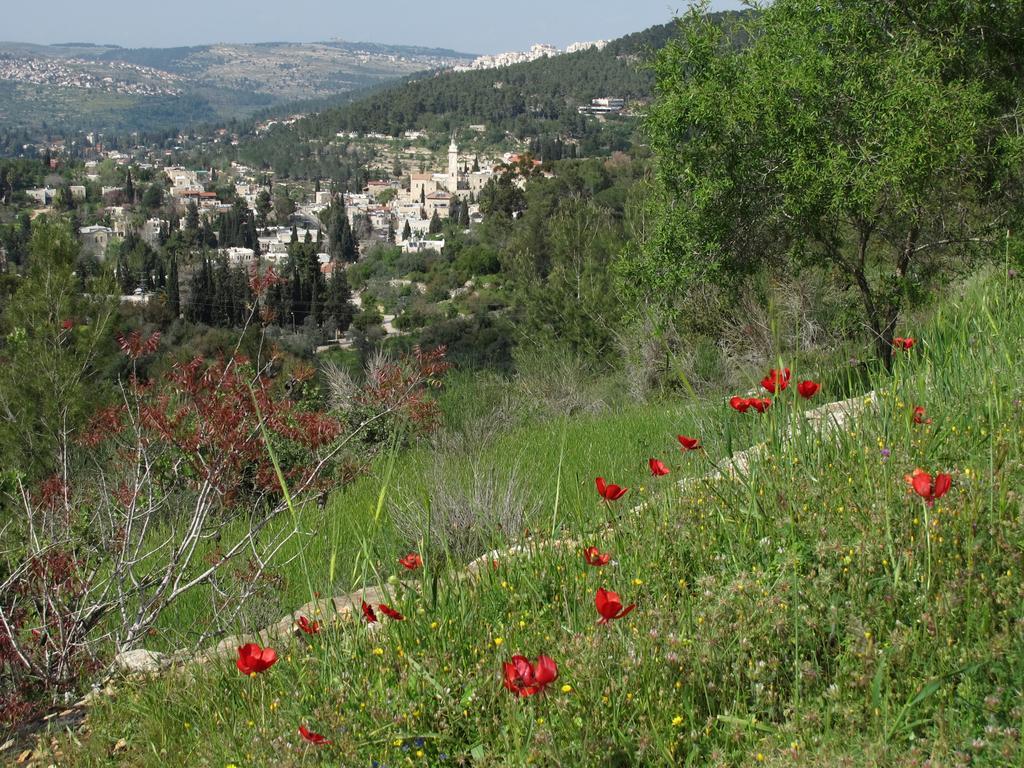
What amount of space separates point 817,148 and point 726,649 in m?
6.45

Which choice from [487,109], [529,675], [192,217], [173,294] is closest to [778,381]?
[529,675]

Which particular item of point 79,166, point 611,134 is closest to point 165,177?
point 79,166

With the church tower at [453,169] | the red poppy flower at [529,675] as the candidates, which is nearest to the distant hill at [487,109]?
the church tower at [453,169]

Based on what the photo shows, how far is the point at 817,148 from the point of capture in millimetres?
7469

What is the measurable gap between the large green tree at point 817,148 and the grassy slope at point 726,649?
4943 millimetres

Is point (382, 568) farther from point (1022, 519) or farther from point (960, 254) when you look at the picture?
point (960, 254)

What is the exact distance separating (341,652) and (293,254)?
49.9 metres

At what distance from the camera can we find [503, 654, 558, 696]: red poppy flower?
1.45 meters

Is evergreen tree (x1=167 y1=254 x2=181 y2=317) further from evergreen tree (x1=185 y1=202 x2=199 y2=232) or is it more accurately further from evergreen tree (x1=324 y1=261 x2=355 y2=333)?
evergreen tree (x1=185 y1=202 x2=199 y2=232)

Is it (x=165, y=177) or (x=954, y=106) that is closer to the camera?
(x=954, y=106)

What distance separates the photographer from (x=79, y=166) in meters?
102

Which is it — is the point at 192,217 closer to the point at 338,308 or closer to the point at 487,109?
the point at 338,308

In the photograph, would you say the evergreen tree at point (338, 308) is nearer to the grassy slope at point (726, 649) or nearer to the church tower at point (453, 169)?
the grassy slope at point (726, 649)

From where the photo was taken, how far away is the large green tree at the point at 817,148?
705cm
